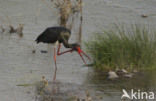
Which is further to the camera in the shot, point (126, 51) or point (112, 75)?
point (126, 51)

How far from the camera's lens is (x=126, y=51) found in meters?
9.50

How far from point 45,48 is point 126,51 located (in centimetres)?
259

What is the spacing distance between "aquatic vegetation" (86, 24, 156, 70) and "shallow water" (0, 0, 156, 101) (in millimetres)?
412

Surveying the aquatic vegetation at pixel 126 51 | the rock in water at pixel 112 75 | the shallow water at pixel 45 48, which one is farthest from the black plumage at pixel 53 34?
the rock in water at pixel 112 75

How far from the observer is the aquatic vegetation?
9453 millimetres

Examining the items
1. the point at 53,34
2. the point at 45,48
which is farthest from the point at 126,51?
the point at 45,48

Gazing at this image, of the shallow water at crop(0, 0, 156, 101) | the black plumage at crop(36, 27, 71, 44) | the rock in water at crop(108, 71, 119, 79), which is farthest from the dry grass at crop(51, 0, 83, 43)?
the rock in water at crop(108, 71, 119, 79)

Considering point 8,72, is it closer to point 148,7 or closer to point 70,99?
point 70,99

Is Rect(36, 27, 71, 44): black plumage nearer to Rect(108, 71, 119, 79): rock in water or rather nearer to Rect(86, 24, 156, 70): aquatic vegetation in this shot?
Rect(86, 24, 156, 70): aquatic vegetation

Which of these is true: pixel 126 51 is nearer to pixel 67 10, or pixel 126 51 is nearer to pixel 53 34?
pixel 53 34

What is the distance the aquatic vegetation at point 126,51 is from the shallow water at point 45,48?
0.41 meters

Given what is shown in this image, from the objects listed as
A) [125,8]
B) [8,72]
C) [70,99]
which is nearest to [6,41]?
[8,72]

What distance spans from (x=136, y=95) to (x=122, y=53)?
5.36 ft

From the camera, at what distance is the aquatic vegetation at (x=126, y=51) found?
9.45m
